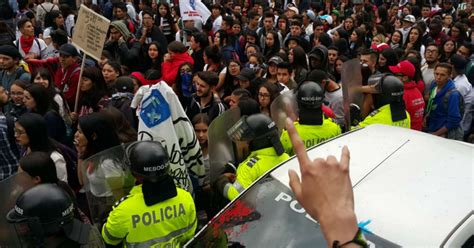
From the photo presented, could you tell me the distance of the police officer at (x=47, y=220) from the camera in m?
2.59

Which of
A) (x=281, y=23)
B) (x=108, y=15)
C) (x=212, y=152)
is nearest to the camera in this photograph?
(x=212, y=152)

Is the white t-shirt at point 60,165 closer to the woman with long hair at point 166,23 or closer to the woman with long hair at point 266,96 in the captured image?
the woman with long hair at point 266,96

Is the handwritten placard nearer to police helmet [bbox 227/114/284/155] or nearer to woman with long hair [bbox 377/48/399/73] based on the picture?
police helmet [bbox 227/114/284/155]

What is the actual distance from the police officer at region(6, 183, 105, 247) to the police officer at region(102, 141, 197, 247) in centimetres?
30

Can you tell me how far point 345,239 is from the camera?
1427 millimetres

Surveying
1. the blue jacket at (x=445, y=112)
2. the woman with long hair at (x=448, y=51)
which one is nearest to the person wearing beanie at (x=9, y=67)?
the blue jacket at (x=445, y=112)

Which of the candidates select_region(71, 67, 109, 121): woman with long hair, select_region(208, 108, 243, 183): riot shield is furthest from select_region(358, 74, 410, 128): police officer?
select_region(71, 67, 109, 121): woman with long hair

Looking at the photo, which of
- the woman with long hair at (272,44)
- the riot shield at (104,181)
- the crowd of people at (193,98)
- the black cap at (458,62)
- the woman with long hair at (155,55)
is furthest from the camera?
the woman with long hair at (272,44)

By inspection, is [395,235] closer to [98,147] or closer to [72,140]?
[98,147]

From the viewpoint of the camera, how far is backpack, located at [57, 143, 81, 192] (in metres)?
4.49

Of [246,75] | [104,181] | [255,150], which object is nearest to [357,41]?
[246,75]

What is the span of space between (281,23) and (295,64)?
13.0 feet

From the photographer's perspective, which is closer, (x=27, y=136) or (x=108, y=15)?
(x=27, y=136)

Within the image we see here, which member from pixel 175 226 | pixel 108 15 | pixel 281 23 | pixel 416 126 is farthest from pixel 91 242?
pixel 108 15
